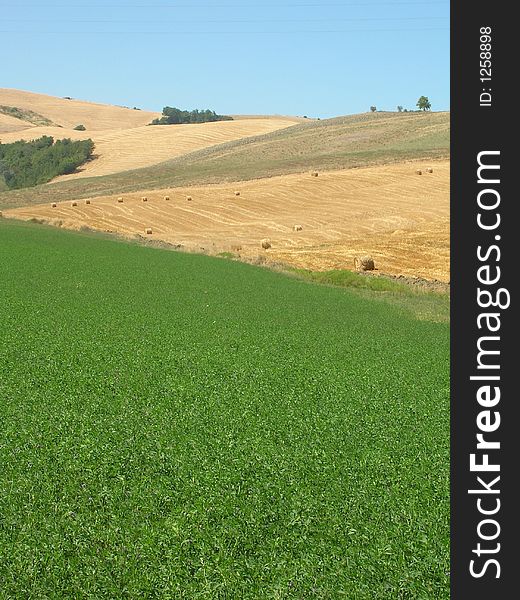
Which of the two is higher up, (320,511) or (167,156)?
(167,156)

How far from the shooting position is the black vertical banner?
13.7 feet

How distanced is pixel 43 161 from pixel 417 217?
5627 centimetres

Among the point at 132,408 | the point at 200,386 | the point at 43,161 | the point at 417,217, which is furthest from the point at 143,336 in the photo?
the point at 43,161

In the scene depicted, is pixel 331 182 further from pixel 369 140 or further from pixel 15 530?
pixel 15 530

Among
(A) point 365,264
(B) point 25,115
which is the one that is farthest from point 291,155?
(B) point 25,115

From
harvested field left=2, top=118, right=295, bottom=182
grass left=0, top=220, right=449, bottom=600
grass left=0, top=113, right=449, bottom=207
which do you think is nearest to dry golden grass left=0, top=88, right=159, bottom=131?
harvested field left=2, top=118, right=295, bottom=182

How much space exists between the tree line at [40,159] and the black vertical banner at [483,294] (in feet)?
281

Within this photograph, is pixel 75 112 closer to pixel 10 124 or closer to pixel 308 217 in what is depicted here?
pixel 10 124

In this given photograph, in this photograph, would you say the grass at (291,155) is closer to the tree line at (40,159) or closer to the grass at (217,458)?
the tree line at (40,159)

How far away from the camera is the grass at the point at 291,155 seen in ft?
219

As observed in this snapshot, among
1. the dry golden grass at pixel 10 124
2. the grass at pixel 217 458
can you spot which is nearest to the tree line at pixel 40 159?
the dry golden grass at pixel 10 124

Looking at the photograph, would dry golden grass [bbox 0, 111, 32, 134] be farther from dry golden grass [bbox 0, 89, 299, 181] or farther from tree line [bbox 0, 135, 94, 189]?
tree line [bbox 0, 135, 94, 189]

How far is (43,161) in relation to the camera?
90312mm

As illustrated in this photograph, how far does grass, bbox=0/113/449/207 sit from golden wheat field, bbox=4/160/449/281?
501 centimetres
